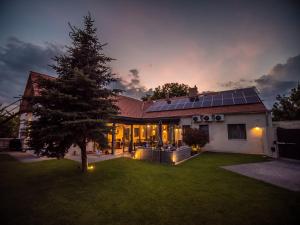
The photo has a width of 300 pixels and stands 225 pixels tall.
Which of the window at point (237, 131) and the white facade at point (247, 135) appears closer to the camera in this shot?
the white facade at point (247, 135)

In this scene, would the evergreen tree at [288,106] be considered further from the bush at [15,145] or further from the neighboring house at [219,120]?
the bush at [15,145]

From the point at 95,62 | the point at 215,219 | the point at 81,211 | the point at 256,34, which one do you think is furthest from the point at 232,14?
the point at 81,211

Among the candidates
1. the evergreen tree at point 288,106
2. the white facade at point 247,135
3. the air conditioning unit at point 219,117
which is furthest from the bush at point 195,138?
the evergreen tree at point 288,106

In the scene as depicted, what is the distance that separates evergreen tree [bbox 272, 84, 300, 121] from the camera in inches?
939

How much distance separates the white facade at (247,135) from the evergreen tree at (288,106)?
739 inches

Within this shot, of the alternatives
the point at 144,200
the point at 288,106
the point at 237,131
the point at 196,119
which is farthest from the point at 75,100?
the point at 288,106

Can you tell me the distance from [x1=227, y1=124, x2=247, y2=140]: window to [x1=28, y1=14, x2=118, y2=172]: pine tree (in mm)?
12571

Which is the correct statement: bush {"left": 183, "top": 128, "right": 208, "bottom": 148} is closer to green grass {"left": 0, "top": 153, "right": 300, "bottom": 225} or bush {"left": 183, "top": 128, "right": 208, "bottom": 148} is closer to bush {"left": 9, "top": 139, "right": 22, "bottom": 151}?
green grass {"left": 0, "top": 153, "right": 300, "bottom": 225}

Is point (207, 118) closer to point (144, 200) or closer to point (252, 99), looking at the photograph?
point (252, 99)

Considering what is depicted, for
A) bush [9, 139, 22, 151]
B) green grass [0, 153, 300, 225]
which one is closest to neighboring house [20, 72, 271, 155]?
bush [9, 139, 22, 151]

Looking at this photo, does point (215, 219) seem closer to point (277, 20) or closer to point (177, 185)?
point (177, 185)

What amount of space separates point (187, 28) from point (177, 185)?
45.9ft

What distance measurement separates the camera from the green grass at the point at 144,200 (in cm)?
317

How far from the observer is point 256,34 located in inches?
488
